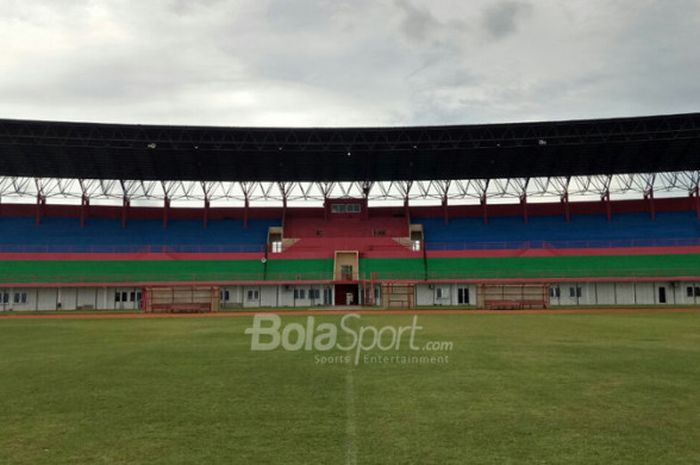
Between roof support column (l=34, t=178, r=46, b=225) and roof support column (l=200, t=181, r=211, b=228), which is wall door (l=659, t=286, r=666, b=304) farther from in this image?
roof support column (l=34, t=178, r=46, b=225)

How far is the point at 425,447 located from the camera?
6.81 meters

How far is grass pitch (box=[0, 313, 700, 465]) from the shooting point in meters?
6.69

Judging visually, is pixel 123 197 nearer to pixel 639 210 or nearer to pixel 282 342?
pixel 282 342

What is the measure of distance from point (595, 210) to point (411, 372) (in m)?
59.5

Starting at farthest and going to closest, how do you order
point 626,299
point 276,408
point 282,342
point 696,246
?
point 696,246, point 626,299, point 282,342, point 276,408

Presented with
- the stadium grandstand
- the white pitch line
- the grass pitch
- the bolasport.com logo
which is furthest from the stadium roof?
the white pitch line

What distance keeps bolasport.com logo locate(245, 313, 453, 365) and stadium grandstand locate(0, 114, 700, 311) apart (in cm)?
2159

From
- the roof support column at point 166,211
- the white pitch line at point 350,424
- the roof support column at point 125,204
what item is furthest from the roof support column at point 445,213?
the white pitch line at point 350,424

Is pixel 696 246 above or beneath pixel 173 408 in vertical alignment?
above

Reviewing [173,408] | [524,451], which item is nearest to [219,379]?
[173,408]

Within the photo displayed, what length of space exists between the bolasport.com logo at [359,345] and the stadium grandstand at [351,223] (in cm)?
2159

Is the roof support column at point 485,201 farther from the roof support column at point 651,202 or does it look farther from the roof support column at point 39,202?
the roof support column at point 39,202

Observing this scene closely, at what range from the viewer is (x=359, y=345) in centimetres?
1775

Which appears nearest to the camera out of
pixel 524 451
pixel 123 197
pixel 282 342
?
pixel 524 451
